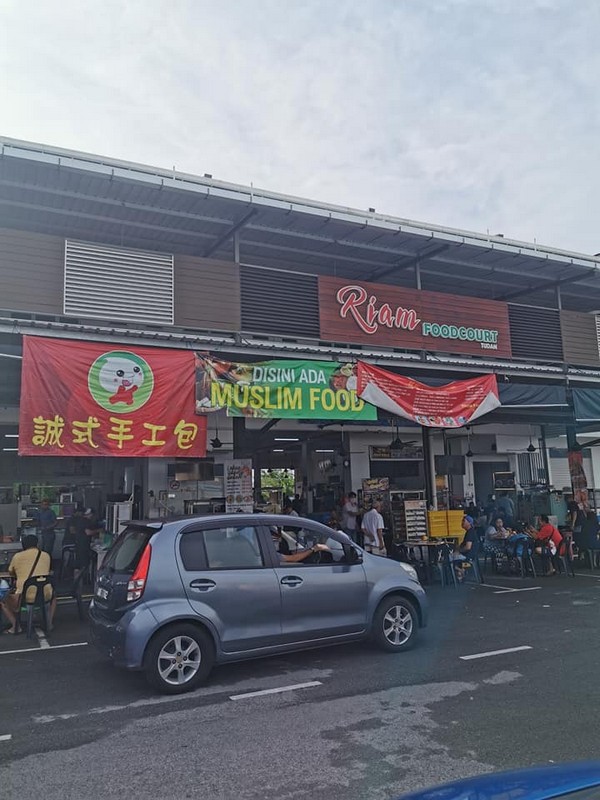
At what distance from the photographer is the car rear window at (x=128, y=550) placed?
6512 millimetres

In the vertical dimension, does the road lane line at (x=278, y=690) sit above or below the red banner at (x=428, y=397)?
below

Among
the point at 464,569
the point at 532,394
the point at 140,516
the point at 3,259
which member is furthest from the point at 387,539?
the point at 3,259

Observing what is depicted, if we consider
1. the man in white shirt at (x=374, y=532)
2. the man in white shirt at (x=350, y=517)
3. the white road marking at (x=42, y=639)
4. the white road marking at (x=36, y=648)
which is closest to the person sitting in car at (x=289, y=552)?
the white road marking at (x=36, y=648)

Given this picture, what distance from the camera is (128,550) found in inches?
265

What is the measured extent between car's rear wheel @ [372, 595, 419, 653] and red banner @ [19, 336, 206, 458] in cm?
403

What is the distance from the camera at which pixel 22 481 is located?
59.6 ft

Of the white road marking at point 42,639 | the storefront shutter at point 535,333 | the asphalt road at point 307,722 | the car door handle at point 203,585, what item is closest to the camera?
the asphalt road at point 307,722

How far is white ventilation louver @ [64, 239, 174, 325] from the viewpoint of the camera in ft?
32.1

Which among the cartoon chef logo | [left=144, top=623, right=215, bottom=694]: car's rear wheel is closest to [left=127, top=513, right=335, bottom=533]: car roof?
[left=144, top=623, right=215, bottom=694]: car's rear wheel

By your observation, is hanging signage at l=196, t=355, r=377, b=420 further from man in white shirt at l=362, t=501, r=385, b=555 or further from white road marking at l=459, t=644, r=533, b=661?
white road marking at l=459, t=644, r=533, b=661

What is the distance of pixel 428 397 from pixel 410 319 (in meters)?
1.52

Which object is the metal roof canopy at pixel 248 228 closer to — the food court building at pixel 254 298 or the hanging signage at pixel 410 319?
the food court building at pixel 254 298

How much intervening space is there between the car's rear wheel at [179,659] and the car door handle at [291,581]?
0.96m

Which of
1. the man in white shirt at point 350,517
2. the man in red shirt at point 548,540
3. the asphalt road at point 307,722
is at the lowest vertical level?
the asphalt road at point 307,722
